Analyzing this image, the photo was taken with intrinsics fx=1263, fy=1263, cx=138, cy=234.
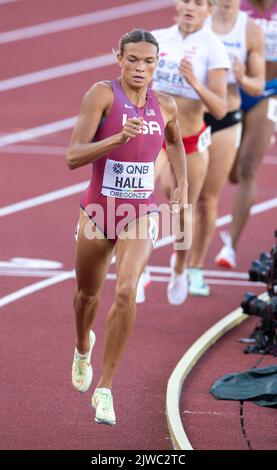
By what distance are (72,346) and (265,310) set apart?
140 cm

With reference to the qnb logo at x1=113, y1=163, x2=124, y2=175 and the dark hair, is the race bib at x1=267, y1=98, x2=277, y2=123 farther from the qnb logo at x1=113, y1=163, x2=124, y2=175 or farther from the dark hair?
the qnb logo at x1=113, y1=163, x2=124, y2=175

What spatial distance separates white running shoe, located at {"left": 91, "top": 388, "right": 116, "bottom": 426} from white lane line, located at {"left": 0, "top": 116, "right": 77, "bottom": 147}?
33.7 feet

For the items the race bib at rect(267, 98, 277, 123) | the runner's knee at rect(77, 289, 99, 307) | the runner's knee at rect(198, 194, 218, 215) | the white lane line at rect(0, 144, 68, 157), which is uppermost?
the white lane line at rect(0, 144, 68, 157)

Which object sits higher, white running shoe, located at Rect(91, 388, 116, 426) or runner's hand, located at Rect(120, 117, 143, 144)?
runner's hand, located at Rect(120, 117, 143, 144)

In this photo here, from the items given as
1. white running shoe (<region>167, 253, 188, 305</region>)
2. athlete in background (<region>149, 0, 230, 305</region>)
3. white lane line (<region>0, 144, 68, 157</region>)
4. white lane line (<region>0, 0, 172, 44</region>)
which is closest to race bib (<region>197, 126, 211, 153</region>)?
athlete in background (<region>149, 0, 230, 305</region>)

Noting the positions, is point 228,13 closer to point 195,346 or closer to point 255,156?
point 255,156

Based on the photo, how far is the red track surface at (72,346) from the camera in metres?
7.20

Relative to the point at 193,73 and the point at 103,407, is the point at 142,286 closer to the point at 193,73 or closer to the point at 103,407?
the point at 193,73

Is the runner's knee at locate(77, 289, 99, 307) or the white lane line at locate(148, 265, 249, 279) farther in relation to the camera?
the white lane line at locate(148, 265, 249, 279)

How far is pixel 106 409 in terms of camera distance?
7035 millimetres

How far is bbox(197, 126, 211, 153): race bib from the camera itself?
1002cm

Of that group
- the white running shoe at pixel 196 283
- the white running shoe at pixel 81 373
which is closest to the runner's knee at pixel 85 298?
the white running shoe at pixel 81 373

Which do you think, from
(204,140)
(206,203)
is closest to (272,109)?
(206,203)
